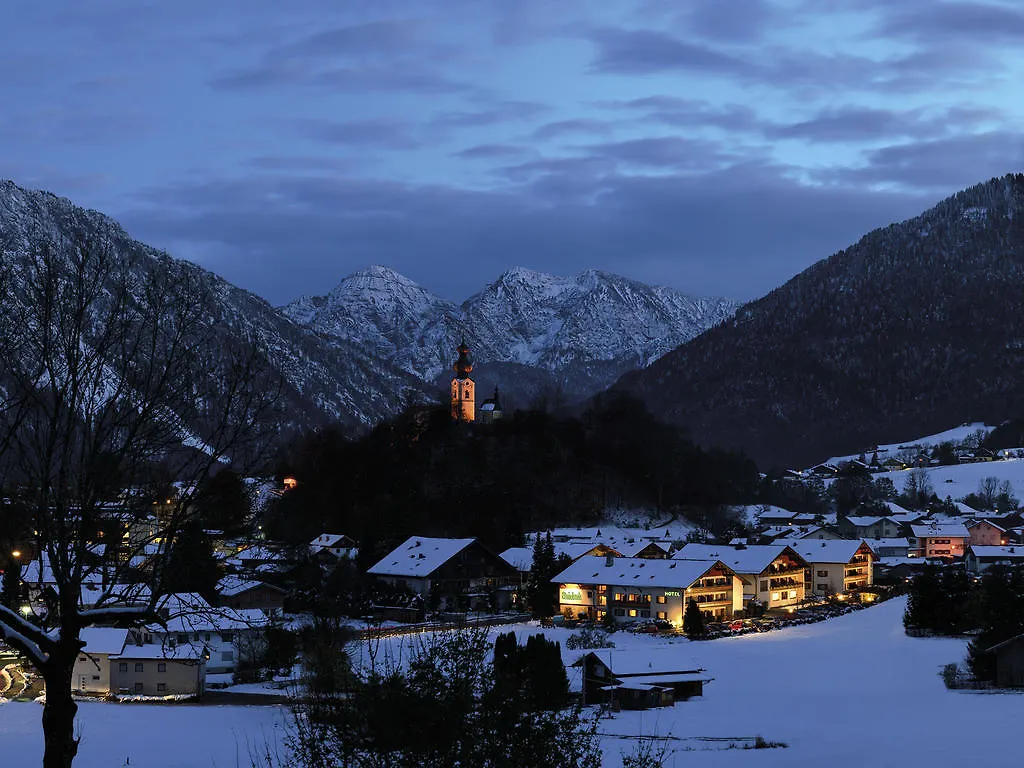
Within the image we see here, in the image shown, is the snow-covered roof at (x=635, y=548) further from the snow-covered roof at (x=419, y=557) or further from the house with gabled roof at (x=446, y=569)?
the snow-covered roof at (x=419, y=557)

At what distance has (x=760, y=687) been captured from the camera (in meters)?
37.8

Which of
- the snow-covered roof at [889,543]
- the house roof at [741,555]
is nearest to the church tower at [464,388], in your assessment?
the snow-covered roof at [889,543]

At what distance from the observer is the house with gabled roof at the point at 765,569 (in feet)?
209

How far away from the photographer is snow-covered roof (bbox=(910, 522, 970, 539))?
91438 millimetres

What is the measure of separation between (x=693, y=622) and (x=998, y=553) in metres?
31.0

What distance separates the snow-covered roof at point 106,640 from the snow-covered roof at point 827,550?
1660 inches

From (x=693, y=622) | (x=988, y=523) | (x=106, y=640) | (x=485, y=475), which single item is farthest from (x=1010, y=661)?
(x=988, y=523)

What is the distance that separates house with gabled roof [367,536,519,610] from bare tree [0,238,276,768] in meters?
54.1

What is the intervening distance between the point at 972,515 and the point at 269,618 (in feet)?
266

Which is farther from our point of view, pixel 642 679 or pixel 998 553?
pixel 998 553

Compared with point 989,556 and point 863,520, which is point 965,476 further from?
point 989,556

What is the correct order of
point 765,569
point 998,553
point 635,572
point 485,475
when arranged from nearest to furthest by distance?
point 635,572, point 765,569, point 998,553, point 485,475

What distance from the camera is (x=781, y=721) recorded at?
103 feet

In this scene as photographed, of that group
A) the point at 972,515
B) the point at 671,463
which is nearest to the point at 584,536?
the point at 671,463
